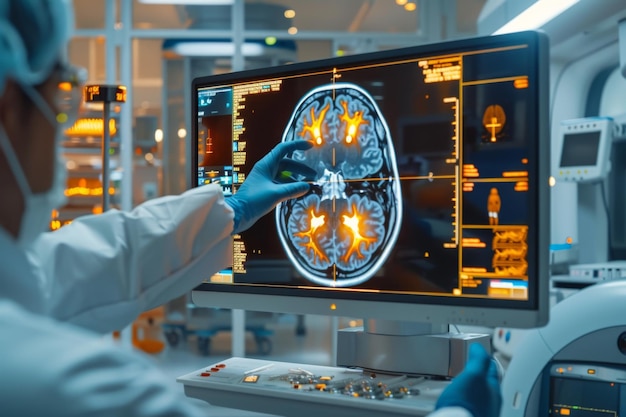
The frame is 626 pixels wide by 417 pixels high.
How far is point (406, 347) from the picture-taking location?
1372 mm

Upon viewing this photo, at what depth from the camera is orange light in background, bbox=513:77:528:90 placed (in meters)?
1.21

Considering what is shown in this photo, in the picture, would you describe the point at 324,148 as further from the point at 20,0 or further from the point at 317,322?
the point at 317,322

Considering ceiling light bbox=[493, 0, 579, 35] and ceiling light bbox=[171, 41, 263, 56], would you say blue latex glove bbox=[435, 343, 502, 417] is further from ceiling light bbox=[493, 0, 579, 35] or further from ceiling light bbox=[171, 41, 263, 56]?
ceiling light bbox=[171, 41, 263, 56]

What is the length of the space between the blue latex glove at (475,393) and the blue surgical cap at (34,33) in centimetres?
59

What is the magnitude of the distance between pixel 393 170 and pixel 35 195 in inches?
29.6

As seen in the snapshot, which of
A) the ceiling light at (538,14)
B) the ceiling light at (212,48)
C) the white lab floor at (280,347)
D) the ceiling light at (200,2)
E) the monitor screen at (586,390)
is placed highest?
the ceiling light at (200,2)

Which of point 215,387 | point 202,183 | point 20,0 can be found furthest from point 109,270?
point 20,0

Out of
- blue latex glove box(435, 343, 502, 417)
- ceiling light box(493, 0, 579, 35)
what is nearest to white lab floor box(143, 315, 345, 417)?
ceiling light box(493, 0, 579, 35)

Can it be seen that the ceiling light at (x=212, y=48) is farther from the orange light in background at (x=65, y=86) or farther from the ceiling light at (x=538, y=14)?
the orange light in background at (x=65, y=86)

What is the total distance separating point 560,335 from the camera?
1562 millimetres

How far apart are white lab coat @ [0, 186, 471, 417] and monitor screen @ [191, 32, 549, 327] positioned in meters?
0.17

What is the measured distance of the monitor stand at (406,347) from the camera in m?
1.34

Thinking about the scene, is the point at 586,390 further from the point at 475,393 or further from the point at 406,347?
the point at 475,393

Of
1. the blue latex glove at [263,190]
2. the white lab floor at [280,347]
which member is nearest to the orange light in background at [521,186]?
the blue latex glove at [263,190]
